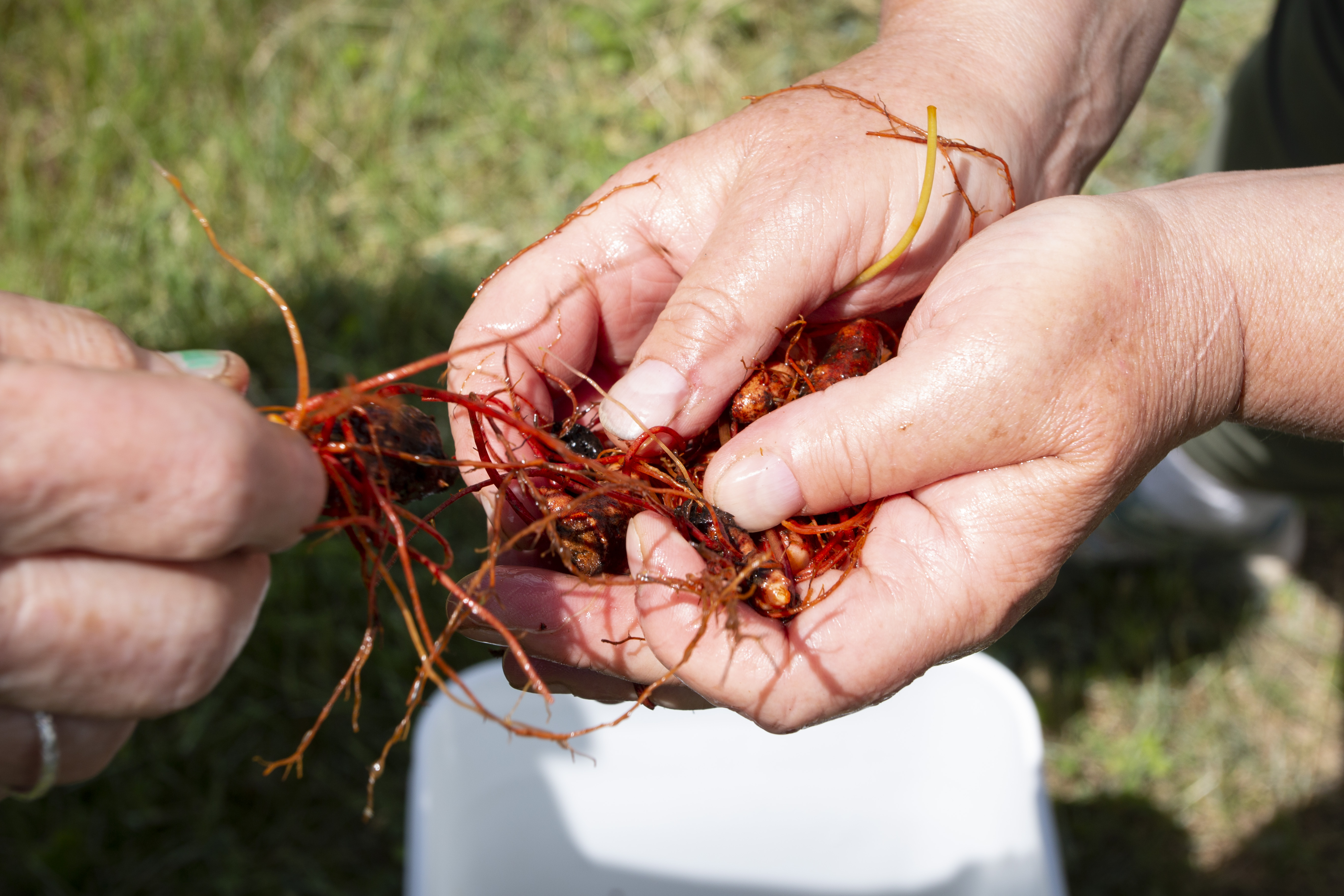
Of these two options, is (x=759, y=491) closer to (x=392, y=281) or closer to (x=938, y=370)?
(x=938, y=370)

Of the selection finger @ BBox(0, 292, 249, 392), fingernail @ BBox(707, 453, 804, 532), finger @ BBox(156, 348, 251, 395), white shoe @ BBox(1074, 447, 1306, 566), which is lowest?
white shoe @ BBox(1074, 447, 1306, 566)

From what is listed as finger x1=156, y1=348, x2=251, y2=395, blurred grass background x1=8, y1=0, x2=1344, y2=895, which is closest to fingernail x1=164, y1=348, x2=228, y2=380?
finger x1=156, y1=348, x2=251, y2=395

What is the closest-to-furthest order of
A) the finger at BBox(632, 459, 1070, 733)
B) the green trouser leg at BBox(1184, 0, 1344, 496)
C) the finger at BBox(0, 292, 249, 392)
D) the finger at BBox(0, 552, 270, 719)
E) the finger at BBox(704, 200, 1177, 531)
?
the finger at BBox(0, 552, 270, 719) → the finger at BBox(0, 292, 249, 392) → the finger at BBox(704, 200, 1177, 531) → the finger at BBox(632, 459, 1070, 733) → the green trouser leg at BBox(1184, 0, 1344, 496)

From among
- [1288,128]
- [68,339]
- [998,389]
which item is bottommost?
[998,389]

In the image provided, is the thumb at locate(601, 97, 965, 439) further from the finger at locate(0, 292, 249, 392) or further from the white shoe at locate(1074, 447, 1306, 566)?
the white shoe at locate(1074, 447, 1306, 566)

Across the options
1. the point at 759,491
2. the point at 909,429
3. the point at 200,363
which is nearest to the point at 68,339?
the point at 200,363

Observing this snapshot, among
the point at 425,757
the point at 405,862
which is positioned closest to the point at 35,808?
the point at 405,862
